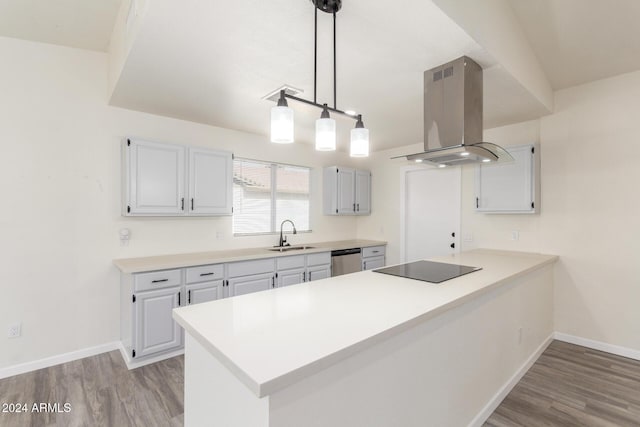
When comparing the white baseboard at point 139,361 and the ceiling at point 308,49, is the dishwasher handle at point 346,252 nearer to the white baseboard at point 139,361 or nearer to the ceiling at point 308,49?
the ceiling at point 308,49

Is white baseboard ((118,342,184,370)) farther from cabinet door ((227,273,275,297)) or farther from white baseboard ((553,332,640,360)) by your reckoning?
white baseboard ((553,332,640,360))

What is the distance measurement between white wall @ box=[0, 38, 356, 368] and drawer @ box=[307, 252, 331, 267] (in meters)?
1.69

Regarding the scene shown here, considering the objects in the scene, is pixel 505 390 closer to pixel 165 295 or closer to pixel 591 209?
pixel 591 209

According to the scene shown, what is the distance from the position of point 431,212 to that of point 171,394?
148 inches

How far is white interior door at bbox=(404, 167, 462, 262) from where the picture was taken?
4.18 m

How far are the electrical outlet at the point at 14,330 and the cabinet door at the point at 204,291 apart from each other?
1381mm

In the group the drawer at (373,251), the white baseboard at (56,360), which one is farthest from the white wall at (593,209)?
the white baseboard at (56,360)

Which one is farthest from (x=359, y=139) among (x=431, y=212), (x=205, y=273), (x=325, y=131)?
(x=431, y=212)

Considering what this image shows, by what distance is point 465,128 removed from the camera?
6.77ft

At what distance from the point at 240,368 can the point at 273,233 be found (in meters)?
3.38

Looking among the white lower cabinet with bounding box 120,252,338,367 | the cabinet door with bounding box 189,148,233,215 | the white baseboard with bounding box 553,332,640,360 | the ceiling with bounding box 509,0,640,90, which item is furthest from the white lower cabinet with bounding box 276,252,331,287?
the ceiling with bounding box 509,0,640,90

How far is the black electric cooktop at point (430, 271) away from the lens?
2104mm

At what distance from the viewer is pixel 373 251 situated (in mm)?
4789

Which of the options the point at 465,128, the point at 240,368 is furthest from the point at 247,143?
the point at 240,368
